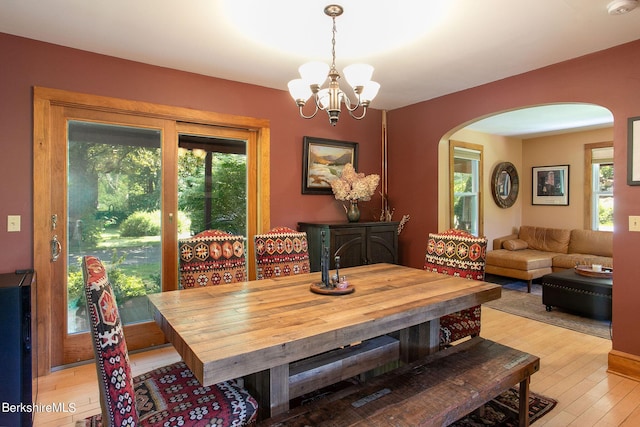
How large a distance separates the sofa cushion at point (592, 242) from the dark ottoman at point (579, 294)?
5.04ft

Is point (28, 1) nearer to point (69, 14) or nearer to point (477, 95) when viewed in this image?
point (69, 14)

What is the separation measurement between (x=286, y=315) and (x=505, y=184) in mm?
6126

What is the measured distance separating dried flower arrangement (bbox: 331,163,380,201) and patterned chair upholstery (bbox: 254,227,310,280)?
3.70 feet

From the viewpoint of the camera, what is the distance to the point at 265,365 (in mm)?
1285

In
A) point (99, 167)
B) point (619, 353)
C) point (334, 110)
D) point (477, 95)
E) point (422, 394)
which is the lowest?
point (619, 353)

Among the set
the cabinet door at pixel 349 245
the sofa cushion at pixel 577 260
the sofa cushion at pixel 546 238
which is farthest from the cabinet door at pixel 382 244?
the sofa cushion at pixel 546 238

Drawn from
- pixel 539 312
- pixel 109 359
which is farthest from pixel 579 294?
pixel 109 359

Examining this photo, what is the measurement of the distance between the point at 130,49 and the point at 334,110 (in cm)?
178

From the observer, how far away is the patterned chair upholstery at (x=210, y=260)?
2.44 m

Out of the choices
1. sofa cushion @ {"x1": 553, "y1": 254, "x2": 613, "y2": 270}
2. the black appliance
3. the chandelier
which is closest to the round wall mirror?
sofa cushion @ {"x1": 553, "y1": 254, "x2": 613, "y2": 270}

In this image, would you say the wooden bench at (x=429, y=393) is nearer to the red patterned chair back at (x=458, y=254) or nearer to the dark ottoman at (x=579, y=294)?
the red patterned chair back at (x=458, y=254)

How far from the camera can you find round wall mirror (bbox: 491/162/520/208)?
6309 millimetres

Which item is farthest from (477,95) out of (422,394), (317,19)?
(422,394)

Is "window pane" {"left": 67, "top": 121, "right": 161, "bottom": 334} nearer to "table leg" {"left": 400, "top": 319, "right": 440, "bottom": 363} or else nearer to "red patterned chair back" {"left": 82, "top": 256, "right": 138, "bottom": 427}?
"red patterned chair back" {"left": 82, "top": 256, "right": 138, "bottom": 427}
